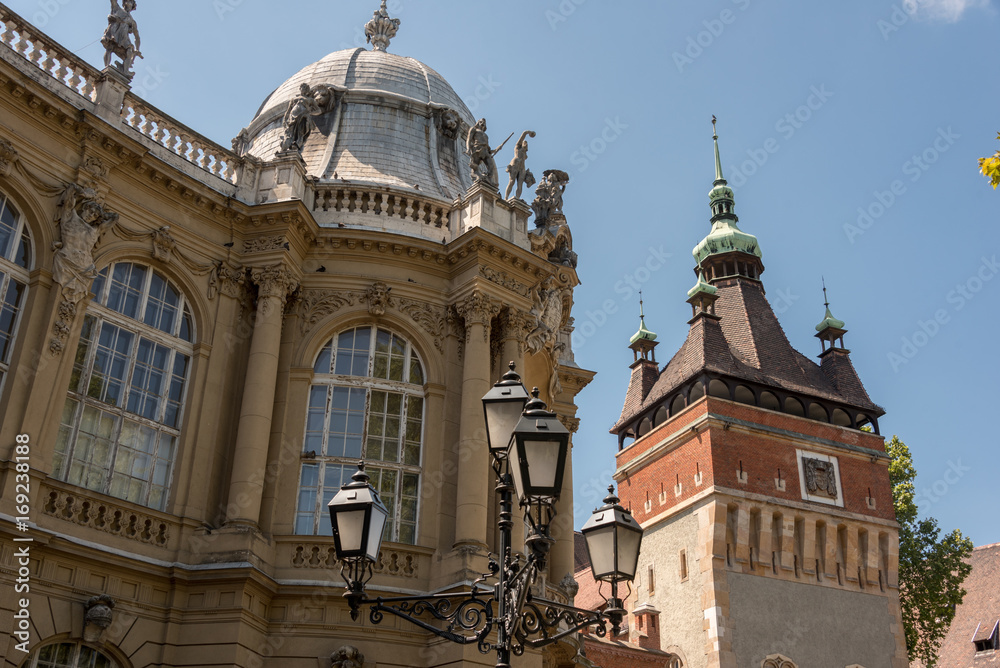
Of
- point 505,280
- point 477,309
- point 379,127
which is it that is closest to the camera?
point 477,309

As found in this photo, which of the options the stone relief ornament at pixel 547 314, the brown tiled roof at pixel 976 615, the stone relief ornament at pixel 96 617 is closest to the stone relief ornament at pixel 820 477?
the brown tiled roof at pixel 976 615

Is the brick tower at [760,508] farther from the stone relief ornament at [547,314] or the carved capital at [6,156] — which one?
the carved capital at [6,156]

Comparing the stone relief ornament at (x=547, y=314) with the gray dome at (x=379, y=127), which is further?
the gray dome at (x=379, y=127)

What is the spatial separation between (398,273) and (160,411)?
187 inches

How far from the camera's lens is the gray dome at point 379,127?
63.8 ft

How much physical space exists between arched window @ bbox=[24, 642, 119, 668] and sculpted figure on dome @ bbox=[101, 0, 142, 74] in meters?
9.03

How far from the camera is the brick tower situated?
38375 mm

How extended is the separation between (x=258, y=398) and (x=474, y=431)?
3.54 meters

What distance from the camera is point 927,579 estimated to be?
42.5 m

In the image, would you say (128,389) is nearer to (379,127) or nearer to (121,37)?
(121,37)

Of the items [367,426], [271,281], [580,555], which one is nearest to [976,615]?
[580,555]

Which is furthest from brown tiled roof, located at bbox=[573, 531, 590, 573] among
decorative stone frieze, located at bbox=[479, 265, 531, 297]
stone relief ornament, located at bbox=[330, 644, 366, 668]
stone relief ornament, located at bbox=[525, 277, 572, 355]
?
stone relief ornament, located at bbox=[330, 644, 366, 668]

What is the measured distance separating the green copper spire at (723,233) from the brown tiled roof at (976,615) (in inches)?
827

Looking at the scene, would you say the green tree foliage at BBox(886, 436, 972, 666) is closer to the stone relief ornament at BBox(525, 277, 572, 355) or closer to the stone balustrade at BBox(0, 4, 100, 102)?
the stone relief ornament at BBox(525, 277, 572, 355)
